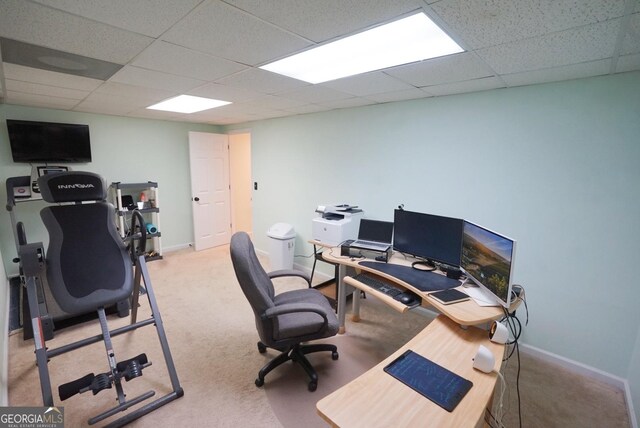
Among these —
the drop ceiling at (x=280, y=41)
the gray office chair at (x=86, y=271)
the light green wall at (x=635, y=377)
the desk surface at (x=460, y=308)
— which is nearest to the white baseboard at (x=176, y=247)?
the drop ceiling at (x=280, y=41)

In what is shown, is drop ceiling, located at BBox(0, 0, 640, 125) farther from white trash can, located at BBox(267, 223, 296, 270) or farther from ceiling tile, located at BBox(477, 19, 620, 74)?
white trash can, located at BBox(267, 223, 296, 270)

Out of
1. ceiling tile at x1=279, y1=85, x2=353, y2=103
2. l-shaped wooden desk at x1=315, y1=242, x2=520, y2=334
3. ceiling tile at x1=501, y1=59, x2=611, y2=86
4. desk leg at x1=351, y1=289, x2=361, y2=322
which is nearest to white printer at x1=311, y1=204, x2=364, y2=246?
l-shaped wooden desk at x1=315, y1=242, x2=520, y2=334

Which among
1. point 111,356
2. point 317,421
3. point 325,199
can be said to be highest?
point 325,199

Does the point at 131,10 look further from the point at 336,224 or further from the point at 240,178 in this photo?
the point at 240,178

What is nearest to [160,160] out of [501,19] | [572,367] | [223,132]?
[223,132]

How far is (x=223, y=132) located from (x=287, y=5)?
469cm

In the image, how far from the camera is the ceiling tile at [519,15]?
115 centimetres

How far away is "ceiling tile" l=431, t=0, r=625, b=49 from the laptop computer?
5.58 ft

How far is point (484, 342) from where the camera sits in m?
1.53

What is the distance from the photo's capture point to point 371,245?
8.87ft

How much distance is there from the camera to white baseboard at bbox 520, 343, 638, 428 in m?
1.96

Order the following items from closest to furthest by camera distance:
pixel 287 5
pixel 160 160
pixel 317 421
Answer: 1. pixel 287 5
2. pixel 317 421
3. pixel 160 160

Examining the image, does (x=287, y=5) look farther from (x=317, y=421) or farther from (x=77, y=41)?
(x=317, y=421)

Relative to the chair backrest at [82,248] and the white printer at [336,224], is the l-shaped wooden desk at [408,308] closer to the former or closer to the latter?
the white printer at [336,224]
